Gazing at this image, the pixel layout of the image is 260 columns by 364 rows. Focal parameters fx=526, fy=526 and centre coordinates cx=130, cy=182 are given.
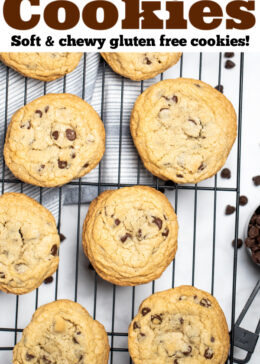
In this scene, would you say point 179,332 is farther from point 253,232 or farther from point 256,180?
point 256,180

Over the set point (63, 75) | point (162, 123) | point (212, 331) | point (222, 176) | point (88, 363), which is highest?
point (63, 75)

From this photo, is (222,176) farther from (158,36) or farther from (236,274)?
(158,36)

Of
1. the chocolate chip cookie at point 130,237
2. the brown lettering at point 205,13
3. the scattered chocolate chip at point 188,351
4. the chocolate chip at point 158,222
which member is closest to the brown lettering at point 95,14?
the brown lettering at point 205,13

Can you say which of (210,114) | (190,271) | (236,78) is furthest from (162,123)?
(190,271)

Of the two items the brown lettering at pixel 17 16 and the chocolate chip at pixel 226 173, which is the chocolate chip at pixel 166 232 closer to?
the chocolate chip at pixel 226 173

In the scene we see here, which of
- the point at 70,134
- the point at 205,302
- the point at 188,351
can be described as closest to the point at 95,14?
the point at 70,134
